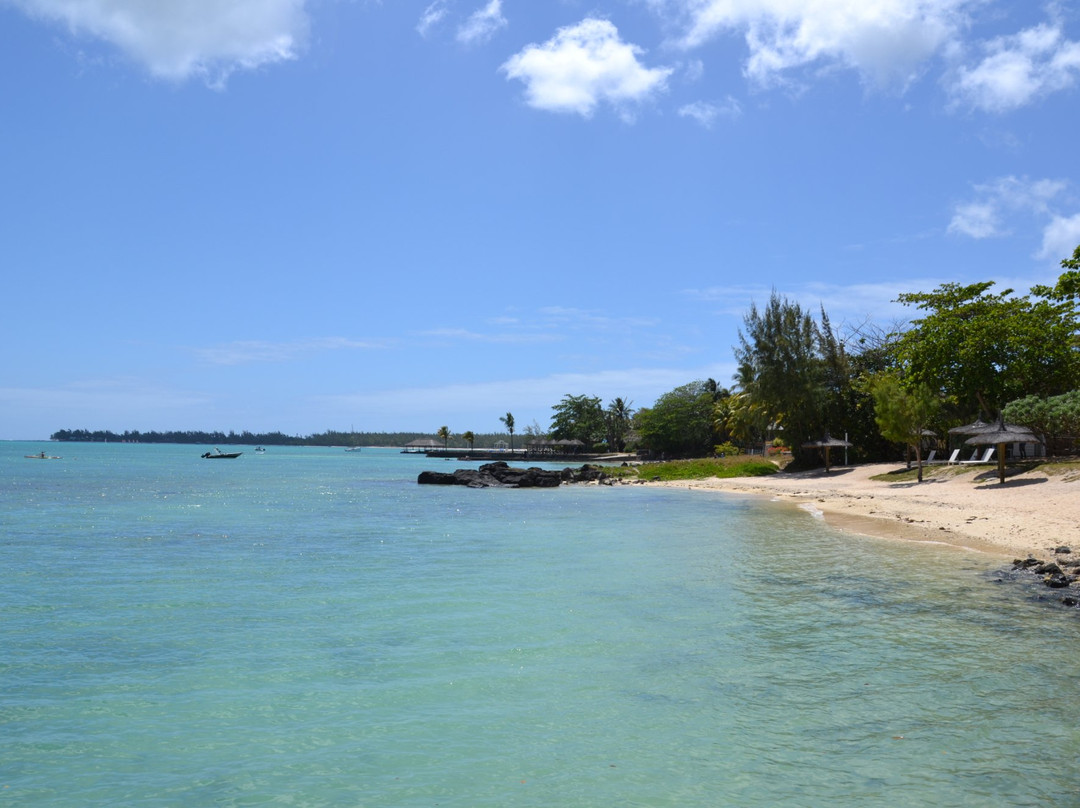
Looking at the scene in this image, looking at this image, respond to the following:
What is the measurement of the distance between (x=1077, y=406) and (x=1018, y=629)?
89.6ft

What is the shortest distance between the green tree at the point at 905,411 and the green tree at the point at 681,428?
4698 cm

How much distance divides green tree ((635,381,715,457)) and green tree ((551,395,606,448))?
72.7 ft

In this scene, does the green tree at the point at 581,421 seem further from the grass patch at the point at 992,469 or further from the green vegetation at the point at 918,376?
the grass patch at the point at 992,469

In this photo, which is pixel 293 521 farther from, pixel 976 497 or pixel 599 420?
pixel 599 420

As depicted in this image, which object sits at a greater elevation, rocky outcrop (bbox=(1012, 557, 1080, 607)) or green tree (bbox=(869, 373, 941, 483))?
green tree (bbox=(869, 373, 941, 483))

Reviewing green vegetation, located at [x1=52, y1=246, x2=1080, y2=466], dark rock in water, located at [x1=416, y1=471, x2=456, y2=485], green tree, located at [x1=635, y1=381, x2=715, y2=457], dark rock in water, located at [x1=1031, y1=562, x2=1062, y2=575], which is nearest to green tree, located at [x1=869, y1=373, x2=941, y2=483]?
green vegetation, located at [x1=52, y1=246, x2=1080, y2=466]

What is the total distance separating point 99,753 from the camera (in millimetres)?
6695

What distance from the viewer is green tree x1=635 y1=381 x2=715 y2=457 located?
8750 cm

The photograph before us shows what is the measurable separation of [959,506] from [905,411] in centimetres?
1139

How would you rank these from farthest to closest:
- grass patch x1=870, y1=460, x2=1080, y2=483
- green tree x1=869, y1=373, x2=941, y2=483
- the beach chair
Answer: green tree x1=869, y1=373, x2=941, y2=483 → the beach chair → grass patch x1=870, y1=460, x2=1080, y2=483

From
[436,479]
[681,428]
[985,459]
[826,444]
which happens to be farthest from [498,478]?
[681,428]

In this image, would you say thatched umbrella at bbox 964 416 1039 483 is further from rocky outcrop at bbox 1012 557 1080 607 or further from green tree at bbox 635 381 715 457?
green tree at bbox 635 381 715 457

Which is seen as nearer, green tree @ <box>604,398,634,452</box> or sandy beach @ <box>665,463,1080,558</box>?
sandy beach @ <box>665,463,1080,558</box>

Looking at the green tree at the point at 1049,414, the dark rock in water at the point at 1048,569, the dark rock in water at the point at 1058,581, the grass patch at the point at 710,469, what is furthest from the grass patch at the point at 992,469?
the dark rock in water at the point at 1058,581
